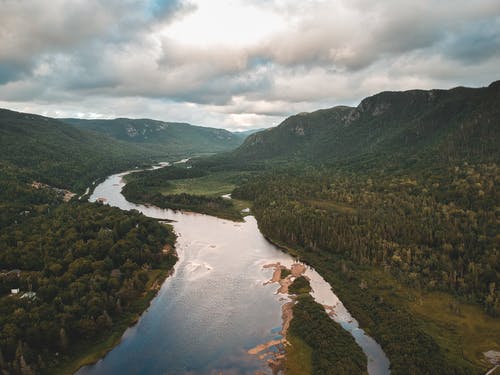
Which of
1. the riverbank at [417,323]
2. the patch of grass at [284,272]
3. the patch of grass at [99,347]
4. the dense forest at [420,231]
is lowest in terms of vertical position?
the patch of grass at [99,347]

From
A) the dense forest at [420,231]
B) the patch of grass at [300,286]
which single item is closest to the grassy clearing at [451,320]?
the dense forest at [420,231]

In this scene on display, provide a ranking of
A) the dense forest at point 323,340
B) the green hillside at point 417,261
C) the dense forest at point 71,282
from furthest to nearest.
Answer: the green hillside at point 417,261, the dense forest at point 71,282, the dense forest at point 323,340

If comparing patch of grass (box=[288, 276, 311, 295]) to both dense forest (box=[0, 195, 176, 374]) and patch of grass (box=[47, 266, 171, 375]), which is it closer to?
patch of grass (box=[47, 266, 171, 375])

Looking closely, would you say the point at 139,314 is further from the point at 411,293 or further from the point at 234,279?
the point at 411,293

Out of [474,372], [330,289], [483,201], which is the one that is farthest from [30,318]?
[483,201]

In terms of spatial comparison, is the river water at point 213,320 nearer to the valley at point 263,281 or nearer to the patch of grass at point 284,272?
the valley at point 263,281

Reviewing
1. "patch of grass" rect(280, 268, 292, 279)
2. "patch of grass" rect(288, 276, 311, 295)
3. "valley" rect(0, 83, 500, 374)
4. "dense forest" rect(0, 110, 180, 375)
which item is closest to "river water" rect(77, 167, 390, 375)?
"valley" rect(0, 83, 500, 374)

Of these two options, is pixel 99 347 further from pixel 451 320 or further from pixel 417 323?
pixel 451 320
